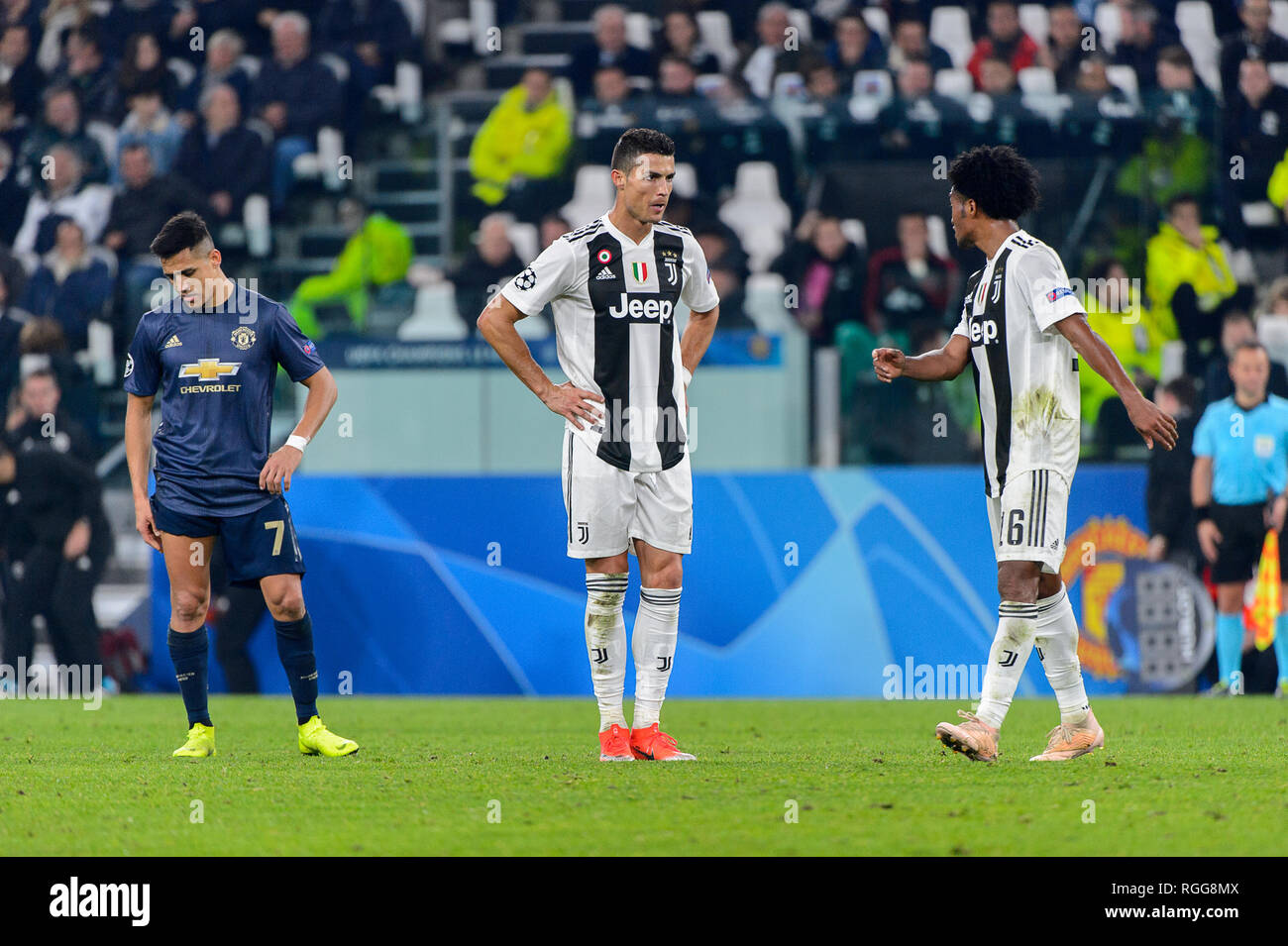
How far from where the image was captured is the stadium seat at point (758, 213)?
12.3 m

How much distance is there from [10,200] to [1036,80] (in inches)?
328

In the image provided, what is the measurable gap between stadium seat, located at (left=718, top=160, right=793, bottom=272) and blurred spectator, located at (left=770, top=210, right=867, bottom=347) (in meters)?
0.14

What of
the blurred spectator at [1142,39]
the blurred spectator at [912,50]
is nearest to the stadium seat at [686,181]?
the blurred spectator at [912,50]

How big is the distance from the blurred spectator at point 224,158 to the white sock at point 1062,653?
9043mm

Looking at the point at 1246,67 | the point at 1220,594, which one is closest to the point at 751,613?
the point at 1220,594

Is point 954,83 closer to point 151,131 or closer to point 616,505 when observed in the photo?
point 151,131

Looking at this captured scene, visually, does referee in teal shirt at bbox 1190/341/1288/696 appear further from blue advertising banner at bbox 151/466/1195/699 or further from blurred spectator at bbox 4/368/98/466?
blurred spectator at bbox 4/368/98/466

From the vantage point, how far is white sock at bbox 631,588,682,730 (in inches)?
246

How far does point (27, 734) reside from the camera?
8070 mm

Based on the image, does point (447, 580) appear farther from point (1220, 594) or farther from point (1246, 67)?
point (1246, 67)

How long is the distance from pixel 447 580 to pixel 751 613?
199 centimetres

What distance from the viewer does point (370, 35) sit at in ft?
48.0

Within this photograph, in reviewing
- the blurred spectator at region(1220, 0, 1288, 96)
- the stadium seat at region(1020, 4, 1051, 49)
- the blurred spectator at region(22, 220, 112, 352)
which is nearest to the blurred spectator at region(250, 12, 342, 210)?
the blurred spectator at region(22, 220, 112, 352)
